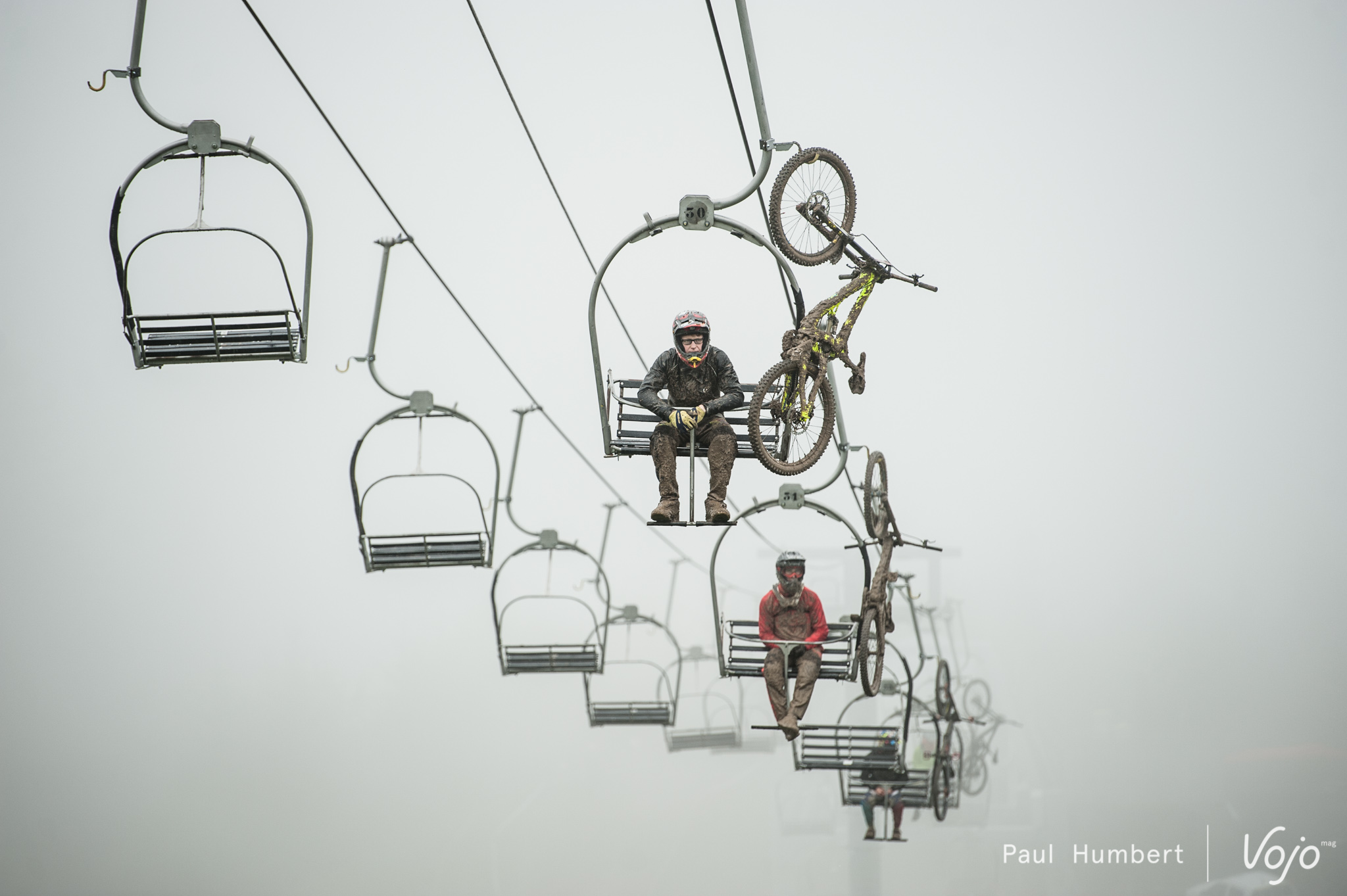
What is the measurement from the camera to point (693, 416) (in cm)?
571

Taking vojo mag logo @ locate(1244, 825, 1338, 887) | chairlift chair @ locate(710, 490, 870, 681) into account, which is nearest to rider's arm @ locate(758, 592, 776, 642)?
chairlift chair @ locate(710, 490, 870, 681)

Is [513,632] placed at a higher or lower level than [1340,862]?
higher

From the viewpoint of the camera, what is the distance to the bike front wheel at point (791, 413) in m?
5.23

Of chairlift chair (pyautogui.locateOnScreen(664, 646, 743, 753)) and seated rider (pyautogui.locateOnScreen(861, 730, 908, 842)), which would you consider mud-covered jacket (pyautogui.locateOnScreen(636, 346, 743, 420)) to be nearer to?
seated rider (pyautogui.locateOnScreen(861, 730, 908, 842))

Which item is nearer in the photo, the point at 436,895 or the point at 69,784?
the point at 69,784

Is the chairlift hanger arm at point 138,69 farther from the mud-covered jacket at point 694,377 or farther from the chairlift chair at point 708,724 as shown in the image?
the chairlift chair at point 708,724

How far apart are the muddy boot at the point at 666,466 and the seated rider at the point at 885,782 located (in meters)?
3.76

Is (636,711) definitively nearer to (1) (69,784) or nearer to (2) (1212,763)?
(1) (69,784)

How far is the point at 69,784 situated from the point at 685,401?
41.4 ft

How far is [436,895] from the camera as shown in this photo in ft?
52.6

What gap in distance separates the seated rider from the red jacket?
4.27 ft

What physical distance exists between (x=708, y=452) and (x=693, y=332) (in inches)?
28.6

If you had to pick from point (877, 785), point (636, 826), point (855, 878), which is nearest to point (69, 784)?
point (636, 826)

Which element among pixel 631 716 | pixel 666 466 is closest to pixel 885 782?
pixel 631 716
